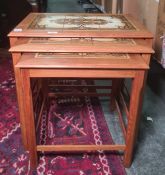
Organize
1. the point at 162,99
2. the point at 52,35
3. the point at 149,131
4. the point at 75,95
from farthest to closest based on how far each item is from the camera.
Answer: the point at 162,99 → the point at 75,95 → the point at 149,131 → the point at 52,35

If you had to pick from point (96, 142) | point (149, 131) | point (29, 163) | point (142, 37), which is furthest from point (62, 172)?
point (142, 37)

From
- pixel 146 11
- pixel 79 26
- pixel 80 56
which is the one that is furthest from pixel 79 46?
pixel 146 11

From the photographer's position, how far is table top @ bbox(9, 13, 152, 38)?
1137mm

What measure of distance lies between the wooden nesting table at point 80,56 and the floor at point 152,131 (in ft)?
0.34

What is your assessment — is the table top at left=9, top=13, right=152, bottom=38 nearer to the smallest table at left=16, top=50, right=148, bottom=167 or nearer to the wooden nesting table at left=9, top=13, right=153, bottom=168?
the wooden nesting table at left=9, top=13, right=153, bottom=168

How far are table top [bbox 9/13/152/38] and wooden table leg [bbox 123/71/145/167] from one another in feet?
0.82

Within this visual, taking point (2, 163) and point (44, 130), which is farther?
point (44, 130)

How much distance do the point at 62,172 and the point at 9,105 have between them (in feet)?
2.65

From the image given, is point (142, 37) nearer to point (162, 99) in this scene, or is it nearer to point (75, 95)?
point (75, 95)

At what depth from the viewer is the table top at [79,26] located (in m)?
1.14

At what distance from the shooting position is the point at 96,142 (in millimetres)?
1450

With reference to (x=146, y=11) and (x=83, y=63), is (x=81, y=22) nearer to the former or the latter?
(x=83, y=63)

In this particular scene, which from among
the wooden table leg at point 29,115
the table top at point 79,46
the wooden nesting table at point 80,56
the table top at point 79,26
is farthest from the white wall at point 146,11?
the wooden table leg at point 29,115

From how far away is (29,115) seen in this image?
1078mm
